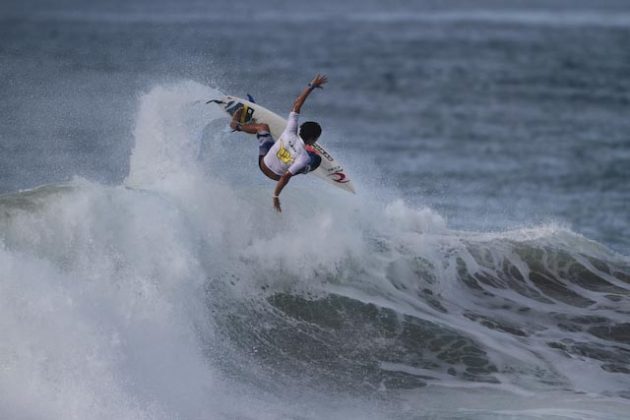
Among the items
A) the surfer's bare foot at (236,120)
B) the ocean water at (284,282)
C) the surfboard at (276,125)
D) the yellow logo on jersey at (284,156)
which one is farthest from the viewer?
the surfboard at (276,125)

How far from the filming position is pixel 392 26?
290ft

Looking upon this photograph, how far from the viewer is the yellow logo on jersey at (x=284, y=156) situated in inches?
628

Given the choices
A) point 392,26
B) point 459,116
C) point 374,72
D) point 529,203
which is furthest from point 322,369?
point 392,26

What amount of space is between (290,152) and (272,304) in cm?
241

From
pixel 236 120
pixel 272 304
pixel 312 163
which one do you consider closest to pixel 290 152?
pixel 312 163

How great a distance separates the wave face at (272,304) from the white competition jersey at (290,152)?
1.64m

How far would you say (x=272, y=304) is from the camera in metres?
17.0

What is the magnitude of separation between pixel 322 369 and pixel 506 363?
2.64m

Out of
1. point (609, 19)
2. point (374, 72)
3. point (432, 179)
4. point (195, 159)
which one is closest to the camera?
point (195, 159)

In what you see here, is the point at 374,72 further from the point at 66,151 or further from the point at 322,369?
the point at 322,369

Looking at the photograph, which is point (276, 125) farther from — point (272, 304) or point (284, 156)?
point (272, 304)

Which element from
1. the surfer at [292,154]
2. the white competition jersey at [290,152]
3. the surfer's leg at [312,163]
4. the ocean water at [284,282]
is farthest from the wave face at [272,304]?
the surfer's leg at [312,163]

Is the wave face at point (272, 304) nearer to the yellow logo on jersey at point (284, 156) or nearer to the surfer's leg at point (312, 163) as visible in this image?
the yellow logo on jersey at point (284, 156)

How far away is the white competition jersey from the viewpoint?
1580 cm
